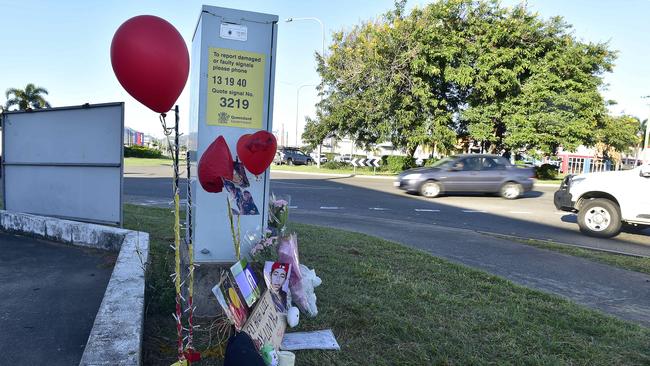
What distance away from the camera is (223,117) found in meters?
3.26

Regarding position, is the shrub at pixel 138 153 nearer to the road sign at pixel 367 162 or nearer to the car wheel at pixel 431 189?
the road sign at pixel 367 162

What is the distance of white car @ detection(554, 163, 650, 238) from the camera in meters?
8.13

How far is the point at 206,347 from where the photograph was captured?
2875 mm

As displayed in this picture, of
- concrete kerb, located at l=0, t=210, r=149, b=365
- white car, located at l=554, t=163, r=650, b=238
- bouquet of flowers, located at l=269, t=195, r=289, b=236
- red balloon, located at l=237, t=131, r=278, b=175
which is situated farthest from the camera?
white car, located at l=554, t=163, r=650, b=238

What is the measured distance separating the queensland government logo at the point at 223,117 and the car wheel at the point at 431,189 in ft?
40.5

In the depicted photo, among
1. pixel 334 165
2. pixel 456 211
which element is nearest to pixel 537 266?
pixel 456 211

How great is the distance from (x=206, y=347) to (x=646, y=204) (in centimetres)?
855

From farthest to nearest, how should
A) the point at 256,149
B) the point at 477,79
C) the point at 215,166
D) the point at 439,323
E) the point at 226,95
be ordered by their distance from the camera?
the point at 477,79
the point at 439,323
the point at 226,95
the point at 256,149
the point at 215,166

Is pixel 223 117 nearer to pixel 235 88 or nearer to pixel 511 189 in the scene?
pixel 235 88

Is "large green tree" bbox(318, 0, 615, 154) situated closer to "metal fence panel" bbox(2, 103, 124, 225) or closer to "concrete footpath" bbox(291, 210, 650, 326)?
"concrete footpath" bbox(291, 210, 650, 326)

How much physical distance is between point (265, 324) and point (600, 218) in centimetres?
846

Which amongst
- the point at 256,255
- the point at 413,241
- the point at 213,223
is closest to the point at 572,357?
the point at 256,255

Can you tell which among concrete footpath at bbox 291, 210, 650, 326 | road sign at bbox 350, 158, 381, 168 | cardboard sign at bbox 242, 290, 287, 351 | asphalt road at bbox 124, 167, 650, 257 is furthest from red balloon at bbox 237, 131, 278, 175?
road sign at bbox 350, 158, 381, 168

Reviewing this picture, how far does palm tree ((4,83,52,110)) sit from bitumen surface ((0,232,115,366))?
41206 millimetres
